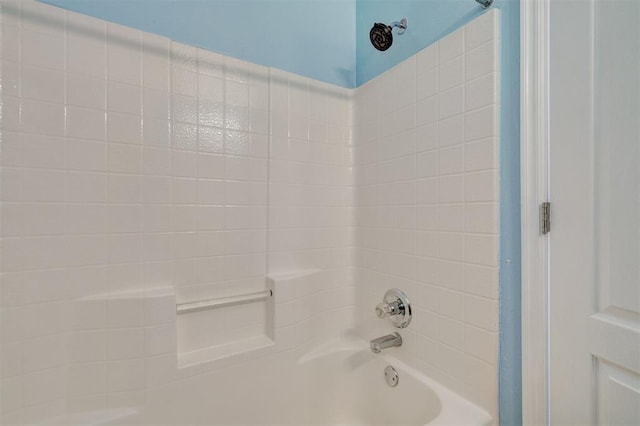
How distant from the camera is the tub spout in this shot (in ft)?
4.01

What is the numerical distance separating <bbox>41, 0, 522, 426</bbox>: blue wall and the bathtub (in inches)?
10.0

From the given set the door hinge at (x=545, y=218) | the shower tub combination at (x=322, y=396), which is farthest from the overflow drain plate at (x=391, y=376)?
the door hinge at (x=545, y=218)

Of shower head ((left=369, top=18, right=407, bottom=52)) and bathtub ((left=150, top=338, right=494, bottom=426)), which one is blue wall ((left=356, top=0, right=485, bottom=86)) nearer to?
shower head ((left=369, top=18, right=407, bottom=52))

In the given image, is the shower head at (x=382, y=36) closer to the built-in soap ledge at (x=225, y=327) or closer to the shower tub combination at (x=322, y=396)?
the built-in soap ledge at (x=225, y=327)

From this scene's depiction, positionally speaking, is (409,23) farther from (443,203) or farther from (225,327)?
(225,327)

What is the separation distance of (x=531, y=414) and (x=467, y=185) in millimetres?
697

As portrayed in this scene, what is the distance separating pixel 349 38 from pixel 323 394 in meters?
1.73

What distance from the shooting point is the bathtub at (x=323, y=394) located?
3.57ft

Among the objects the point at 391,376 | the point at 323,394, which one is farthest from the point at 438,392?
the point at 323,394

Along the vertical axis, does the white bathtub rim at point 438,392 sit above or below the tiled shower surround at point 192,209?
below

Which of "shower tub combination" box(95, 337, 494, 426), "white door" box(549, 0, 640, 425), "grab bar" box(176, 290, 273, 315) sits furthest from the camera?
"grab bar" box(176, 290, 273, 315)

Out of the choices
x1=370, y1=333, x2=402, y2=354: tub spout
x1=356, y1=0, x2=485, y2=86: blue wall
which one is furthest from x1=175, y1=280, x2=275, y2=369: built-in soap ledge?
x1=356, y1=0, x2=485, y2=86: blue wall

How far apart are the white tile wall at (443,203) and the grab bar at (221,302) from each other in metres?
0.51

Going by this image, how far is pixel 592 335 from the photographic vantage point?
78 centimetres
